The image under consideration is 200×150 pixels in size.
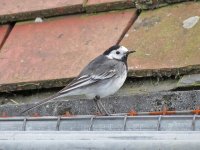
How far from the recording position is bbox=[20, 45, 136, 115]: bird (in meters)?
3.79

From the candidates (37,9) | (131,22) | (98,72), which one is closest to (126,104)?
(131,22)

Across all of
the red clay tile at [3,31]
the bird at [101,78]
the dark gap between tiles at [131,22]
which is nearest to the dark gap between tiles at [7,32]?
the red clay tile at [3,31]

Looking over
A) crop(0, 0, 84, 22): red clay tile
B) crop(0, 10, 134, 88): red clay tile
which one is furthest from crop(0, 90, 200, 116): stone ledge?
crop(0, 0, 84, 22): red clay tile

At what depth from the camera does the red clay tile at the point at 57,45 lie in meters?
3.79

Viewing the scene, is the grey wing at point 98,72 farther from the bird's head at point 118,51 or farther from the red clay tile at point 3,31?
the red clay tile at point 3,31

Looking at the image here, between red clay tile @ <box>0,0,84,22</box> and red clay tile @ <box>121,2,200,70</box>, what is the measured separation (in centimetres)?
41

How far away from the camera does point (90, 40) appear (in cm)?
390

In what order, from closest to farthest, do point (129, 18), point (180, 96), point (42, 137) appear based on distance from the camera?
point (42, 137) < point (180, 96) < point (129, 18)

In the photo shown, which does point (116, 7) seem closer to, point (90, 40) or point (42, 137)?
point (90, 40)

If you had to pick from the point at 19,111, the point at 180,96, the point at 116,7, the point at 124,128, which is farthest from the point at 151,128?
the point at 116,7

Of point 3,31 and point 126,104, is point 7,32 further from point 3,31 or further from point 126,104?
point 126,104

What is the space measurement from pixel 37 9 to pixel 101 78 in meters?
0.80

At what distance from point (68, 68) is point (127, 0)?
50cm

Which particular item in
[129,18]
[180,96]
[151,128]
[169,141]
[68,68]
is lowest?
[169,141]
